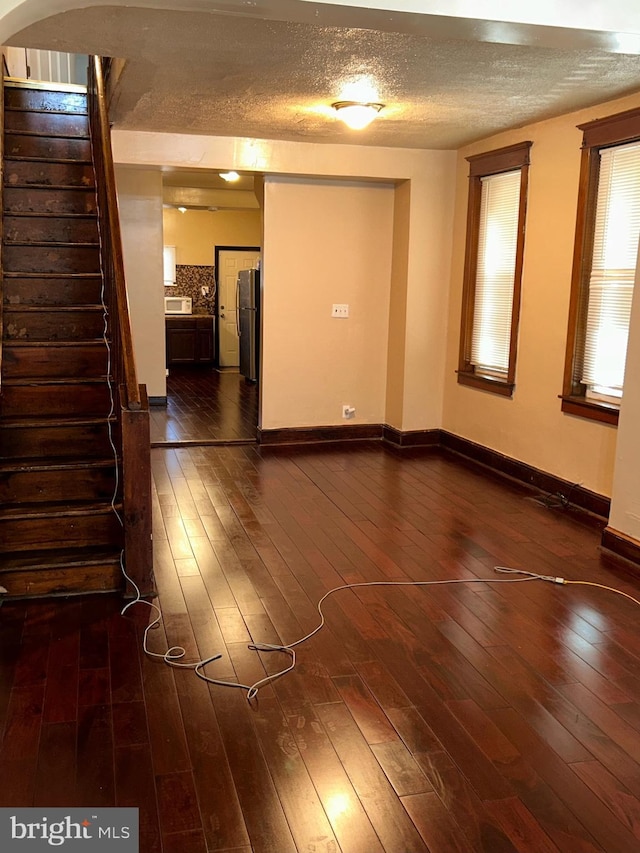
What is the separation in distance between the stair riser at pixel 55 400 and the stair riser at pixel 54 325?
417 millimetres

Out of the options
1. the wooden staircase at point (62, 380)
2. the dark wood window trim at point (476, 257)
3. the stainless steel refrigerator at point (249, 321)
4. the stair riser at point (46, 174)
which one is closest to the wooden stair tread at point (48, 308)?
the wooden staircase at point (62, 380)

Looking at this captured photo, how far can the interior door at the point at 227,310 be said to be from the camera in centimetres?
1207

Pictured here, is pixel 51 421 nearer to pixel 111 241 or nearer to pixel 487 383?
pixel 111 241

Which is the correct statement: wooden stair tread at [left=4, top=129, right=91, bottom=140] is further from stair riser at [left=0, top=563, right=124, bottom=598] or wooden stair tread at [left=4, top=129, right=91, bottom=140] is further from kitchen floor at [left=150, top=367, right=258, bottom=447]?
stair riser at [left=0, top=563, right=124, bottom=598]

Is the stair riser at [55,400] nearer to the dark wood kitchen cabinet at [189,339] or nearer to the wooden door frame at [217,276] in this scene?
the dark wood kitchen cabinet at [189,339]

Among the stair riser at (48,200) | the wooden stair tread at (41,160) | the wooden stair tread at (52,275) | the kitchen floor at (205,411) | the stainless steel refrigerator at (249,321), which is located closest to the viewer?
the wooden stair tread at (52,275)

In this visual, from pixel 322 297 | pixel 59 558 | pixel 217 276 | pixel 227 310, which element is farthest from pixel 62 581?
pixel 217 276

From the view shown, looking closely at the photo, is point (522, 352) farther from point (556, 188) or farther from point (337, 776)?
point (337, 776)

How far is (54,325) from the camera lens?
4.60 metres

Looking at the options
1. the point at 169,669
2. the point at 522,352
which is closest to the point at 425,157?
the point at 522,352

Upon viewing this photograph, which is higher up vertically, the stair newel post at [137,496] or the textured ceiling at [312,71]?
the textured ceiling at [312,71]

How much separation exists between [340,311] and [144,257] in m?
2.60

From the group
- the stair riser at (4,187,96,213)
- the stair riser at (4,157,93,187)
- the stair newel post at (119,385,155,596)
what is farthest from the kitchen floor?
the stair newel post at (119,385,155,596)

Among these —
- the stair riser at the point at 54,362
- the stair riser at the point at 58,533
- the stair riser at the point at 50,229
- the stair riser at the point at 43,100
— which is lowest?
the stair riser at the point at 58,533
